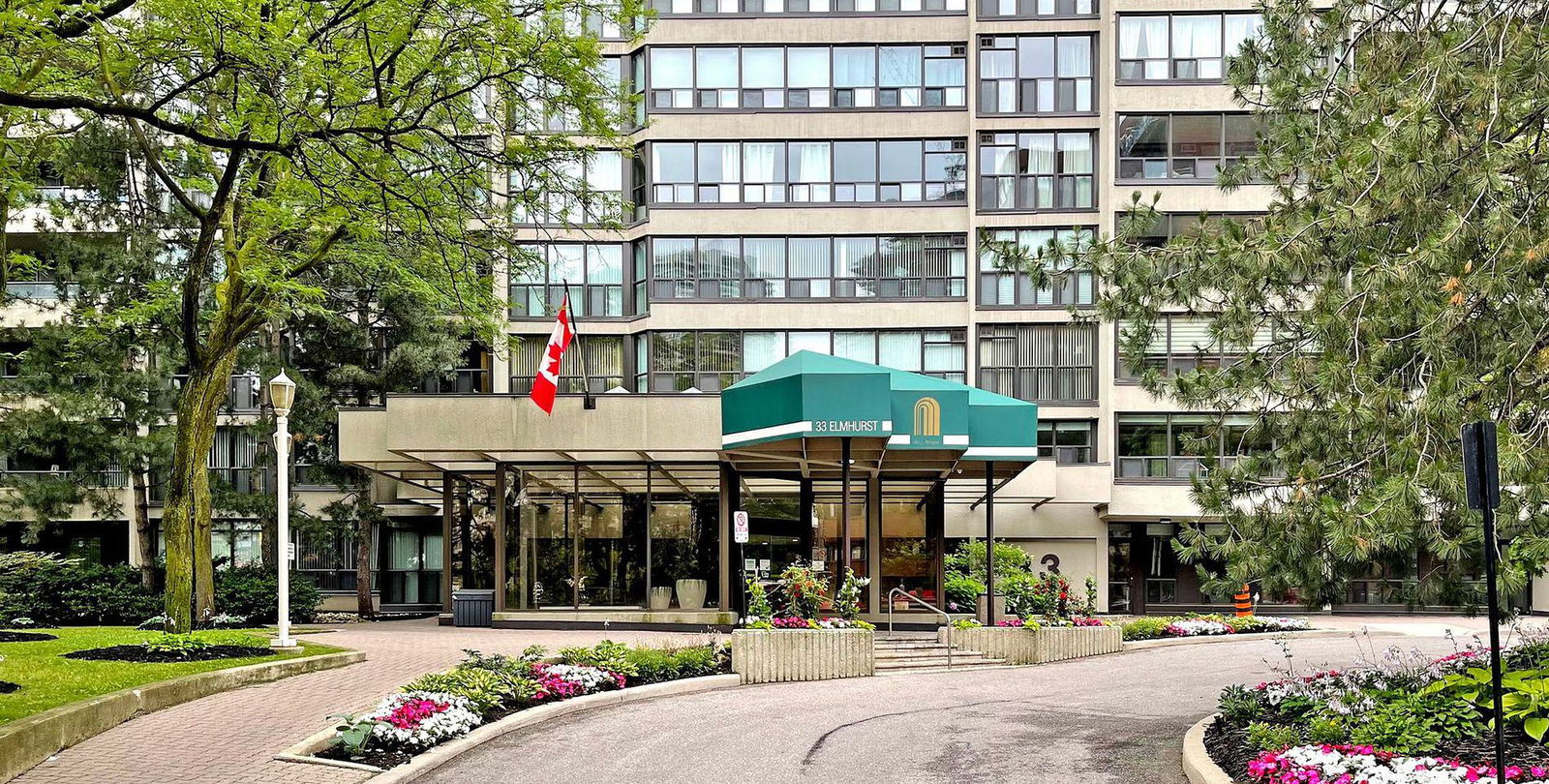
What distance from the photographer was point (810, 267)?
40094mm

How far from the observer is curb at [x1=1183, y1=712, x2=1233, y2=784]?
10565mm

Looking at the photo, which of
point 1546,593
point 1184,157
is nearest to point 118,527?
point 1184,157

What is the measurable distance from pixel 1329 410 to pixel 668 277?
29.2 metres

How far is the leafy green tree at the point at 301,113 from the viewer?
35.8 ft

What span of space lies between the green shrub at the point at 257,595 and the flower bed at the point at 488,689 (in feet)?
46.3

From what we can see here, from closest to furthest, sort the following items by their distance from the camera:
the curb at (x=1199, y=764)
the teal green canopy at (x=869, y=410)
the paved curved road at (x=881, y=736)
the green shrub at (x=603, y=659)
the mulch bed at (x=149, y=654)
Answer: the curb at (x=1199, y=764) → the paved curved road at (x=881, y=736) → the mulch bed at (x=149, y=654) → the green shrub at (x=603, y=659) → the teal green canopy at (x=869, y=410)

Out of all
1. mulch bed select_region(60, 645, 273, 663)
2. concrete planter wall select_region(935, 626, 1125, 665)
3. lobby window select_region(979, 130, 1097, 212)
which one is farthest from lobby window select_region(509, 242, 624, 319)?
mulch bed select_region(60, 645, 273, 663)

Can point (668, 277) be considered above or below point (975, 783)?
above

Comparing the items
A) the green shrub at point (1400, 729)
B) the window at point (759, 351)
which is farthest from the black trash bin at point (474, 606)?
the green shrub at point (1400, 729)

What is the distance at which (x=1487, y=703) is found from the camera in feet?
35.2

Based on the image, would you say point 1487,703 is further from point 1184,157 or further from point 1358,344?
point 1184,157

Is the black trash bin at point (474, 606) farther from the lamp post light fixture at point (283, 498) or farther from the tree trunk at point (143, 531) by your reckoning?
the lamp post light fixture at point (283, 498)

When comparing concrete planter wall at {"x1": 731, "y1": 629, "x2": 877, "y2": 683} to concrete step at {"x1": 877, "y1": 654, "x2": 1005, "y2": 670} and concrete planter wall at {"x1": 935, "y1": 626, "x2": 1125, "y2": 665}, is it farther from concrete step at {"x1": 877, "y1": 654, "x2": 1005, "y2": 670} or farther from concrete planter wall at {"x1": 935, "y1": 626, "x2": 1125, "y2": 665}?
concrete planter wall at {"x1": 935, "y1": 626, "x2": 1125, "y2": 665}

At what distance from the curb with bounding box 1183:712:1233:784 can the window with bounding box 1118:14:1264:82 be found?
30.4m
